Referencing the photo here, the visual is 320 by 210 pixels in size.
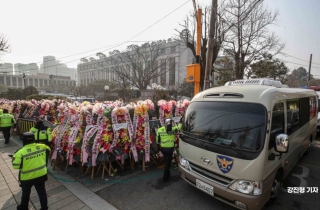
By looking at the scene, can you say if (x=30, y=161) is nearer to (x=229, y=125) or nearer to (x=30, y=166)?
(x=30, y=166)

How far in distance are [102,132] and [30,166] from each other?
5.83ft

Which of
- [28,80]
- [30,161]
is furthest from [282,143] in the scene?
[28,80]

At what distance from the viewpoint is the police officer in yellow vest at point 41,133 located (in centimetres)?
529

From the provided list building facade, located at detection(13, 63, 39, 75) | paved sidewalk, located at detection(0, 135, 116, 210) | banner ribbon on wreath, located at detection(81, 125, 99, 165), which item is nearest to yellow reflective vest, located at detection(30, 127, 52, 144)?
paved sidewalk, located at detection(0, 135, 116, 210)

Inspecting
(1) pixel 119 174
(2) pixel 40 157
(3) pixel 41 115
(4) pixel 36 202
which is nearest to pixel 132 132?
(1) pixel 119 174

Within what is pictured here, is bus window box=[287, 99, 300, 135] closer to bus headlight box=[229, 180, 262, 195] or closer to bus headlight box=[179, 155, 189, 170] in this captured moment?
bus headlight box=[229, 180, 262, 195]

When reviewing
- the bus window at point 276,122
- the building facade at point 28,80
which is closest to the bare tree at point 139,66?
the bus window at point 276,122

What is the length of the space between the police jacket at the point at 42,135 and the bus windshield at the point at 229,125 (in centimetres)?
432

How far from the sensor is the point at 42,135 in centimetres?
535

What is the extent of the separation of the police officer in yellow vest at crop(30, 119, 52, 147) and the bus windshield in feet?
14.2

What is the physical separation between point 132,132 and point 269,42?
15.4m

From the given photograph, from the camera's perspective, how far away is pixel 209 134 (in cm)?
355

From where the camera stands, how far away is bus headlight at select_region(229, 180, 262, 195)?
282 centimetres

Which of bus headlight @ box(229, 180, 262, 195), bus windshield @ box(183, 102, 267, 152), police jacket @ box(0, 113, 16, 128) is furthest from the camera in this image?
police jacket @ box(0, 113, 16, 128)
